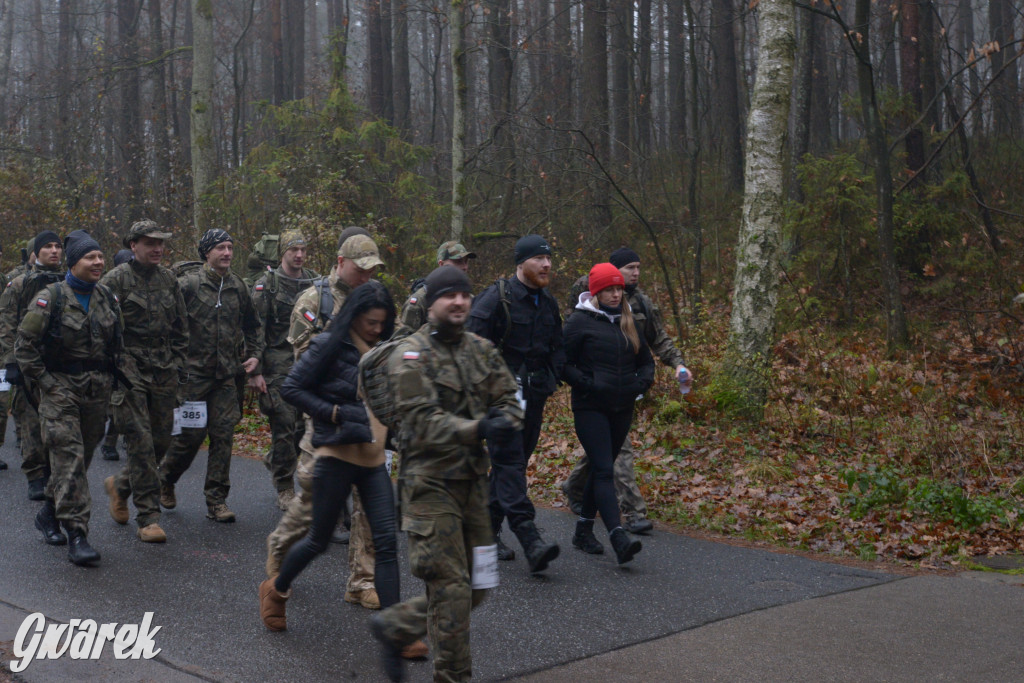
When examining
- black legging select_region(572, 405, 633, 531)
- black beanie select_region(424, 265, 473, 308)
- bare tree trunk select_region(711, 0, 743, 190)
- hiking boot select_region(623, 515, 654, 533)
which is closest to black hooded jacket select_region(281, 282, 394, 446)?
black beanie select_region(424, 265, 473, 308)

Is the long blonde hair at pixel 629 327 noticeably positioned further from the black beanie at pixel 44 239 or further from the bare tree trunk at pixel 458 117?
the bare tree trunk at pixel 458 117

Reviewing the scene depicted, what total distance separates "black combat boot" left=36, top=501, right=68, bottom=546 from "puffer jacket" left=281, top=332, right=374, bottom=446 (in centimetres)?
331

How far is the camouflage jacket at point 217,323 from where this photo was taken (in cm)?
839

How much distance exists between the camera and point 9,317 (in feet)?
33.0

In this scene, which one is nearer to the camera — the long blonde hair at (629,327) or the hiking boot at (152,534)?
the long blonde hair at (629,327)

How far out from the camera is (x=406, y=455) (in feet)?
15.5

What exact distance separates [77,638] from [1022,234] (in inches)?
648

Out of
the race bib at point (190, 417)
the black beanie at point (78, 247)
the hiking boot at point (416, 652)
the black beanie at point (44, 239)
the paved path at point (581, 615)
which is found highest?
the black beanie at point (44, 239)

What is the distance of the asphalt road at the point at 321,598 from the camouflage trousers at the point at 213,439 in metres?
0.32

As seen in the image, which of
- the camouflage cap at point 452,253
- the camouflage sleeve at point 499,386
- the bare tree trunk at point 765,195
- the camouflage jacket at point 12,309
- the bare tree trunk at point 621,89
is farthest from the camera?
the bare tree trunk at point 621,89

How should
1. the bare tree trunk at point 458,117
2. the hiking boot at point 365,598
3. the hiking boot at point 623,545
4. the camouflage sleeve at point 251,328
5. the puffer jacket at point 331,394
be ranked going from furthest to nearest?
the bare tree trunk at point 458,117
the camouflage sleeve at point 251,328
the hiking boot at point 623,545
the hiking boot at point 365,598
the puffer jacket at point 331,394

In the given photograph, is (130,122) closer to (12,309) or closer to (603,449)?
(12,309)

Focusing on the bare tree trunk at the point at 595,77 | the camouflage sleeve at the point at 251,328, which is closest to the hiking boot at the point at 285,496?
the camouflage sleeve at the point at 251,328

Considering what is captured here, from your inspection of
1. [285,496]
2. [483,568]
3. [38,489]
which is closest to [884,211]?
[285,496]
